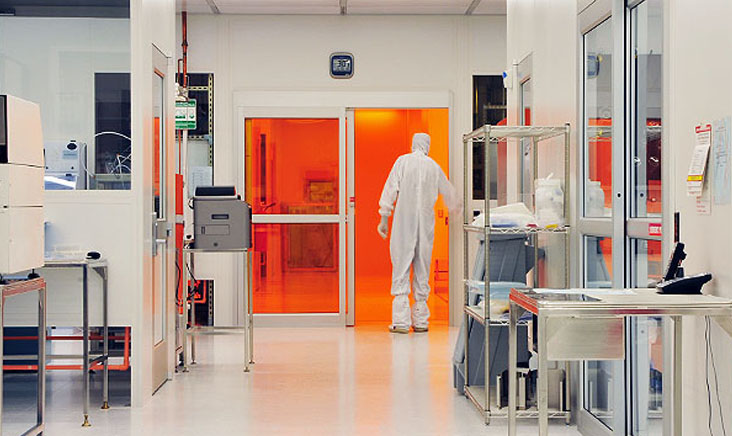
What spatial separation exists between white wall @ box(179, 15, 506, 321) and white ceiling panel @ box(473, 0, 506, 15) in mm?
123

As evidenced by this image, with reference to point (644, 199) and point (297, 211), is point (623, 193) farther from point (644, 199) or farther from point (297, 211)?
point (297, 211)

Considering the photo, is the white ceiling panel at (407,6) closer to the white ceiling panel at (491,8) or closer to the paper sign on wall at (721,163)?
the white ceiling panel at (491,8)

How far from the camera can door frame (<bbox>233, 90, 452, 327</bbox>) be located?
29.0 feet

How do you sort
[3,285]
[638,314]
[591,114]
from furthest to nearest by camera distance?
1. [591,114]
2. [3,285]
3. [638,314]

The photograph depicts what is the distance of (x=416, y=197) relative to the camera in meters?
8.48

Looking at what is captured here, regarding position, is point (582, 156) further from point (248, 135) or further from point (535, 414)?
point (248, 135)

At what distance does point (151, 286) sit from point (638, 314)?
3.50 meters

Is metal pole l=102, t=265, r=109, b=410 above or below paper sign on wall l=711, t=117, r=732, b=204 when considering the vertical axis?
below

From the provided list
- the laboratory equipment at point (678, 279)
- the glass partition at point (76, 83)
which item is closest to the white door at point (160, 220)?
the glass partition at point (76, 83)

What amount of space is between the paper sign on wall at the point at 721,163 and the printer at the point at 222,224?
13.0 ft

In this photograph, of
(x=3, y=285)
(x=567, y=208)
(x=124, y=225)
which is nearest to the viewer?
(x=3, y=285)

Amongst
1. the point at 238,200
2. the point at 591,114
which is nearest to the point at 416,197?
the point at 238,200

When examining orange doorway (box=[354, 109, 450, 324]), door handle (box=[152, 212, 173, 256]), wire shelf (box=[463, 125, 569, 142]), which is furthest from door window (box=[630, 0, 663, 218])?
orange doorway (box=[354, 109, 450, 324])

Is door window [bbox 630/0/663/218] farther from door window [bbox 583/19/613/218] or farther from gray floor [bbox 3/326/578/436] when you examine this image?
gray floor [bbox 3/326/578/436]
